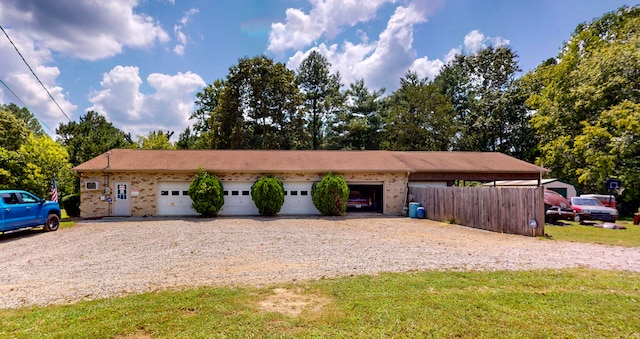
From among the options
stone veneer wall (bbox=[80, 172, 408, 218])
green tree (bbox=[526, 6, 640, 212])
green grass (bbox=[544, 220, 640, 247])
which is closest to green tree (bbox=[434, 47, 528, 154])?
green tree (bbox=[526, 6, 640, 212])

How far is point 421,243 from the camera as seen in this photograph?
9.99 metres

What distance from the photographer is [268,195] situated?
1747 cm

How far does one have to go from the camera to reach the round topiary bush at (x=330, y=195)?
17688mm

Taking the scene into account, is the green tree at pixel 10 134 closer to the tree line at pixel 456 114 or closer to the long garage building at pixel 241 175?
the tree line at pixel 456 114

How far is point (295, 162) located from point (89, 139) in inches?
815

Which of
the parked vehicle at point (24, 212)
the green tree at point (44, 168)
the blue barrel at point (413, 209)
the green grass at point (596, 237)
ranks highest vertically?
the green tree at point (44, 168)

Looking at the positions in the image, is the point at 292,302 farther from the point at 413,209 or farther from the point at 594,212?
the point at 594,212

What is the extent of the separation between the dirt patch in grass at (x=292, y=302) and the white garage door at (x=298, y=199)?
1322 centimetres

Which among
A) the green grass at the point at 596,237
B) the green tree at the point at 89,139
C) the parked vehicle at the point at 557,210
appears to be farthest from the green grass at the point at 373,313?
the green tree at the point at 89,139

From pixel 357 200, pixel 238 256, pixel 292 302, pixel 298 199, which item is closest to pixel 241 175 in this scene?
pixel 298 199

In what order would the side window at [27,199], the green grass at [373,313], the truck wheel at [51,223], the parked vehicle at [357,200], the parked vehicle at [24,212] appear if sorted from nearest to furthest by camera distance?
the green grass at [373,313], the parked vehicle at [24,212], the side window at [27,199], the truck wheel at [51,223], the parked vehicle at [357,200]

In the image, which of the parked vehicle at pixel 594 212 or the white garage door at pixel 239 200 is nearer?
the parked vehicle at pixel 594 212

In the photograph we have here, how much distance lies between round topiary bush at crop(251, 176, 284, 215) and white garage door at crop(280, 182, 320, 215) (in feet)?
2.74

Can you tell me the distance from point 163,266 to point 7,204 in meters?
7.45
